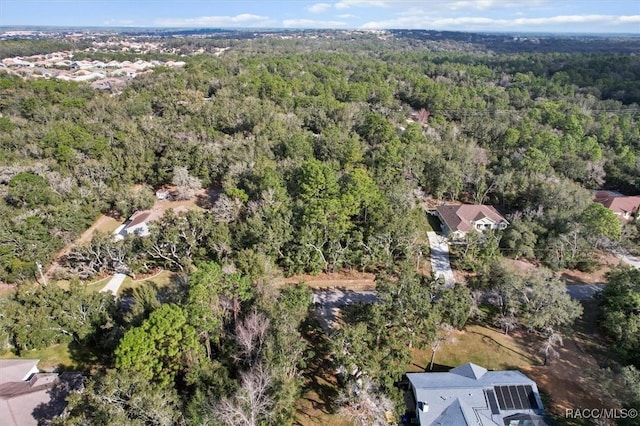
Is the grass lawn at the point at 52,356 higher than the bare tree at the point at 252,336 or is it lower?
lower

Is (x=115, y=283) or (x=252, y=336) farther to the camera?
(x=115, y=283)

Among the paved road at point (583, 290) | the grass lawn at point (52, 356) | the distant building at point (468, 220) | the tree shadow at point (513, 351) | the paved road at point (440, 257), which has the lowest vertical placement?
the tree shadow at point (513, 351)

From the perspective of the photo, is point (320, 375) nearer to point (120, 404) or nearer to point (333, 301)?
point (333, 301)

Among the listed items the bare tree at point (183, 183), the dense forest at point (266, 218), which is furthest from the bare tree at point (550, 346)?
the bare tree at point (183, 183)

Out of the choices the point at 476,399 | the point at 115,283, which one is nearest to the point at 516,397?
the point at 476,399

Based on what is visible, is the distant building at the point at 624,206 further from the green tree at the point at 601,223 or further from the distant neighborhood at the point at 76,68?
the distant neighborhood at the point at 76,68

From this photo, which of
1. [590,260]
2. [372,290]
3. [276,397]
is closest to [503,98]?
[590,260]

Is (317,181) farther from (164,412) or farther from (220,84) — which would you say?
(220,84)
